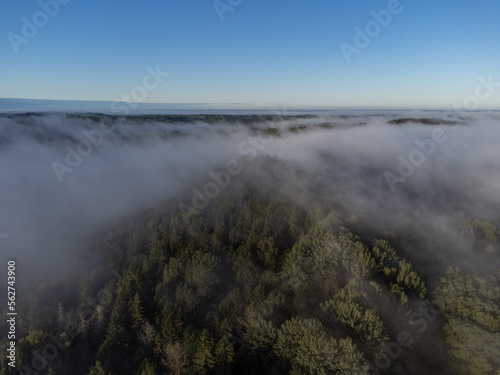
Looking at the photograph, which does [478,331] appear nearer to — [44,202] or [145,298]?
[145,298]

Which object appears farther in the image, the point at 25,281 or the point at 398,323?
the point at 25,281

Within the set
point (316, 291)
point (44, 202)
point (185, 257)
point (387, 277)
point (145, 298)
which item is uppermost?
point (387, 277)

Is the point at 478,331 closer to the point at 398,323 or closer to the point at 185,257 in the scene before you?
the point at 398,323

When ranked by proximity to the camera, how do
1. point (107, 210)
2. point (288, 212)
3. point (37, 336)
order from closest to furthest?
point (37, 336) → point (288, 212) → point (107, 210)

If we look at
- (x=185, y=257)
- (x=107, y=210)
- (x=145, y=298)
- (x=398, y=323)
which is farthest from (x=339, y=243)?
(x=107, y=210)

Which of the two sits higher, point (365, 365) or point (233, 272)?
point (365, 365)

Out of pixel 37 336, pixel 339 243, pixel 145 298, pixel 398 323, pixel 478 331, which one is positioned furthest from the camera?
pixel 145 298
